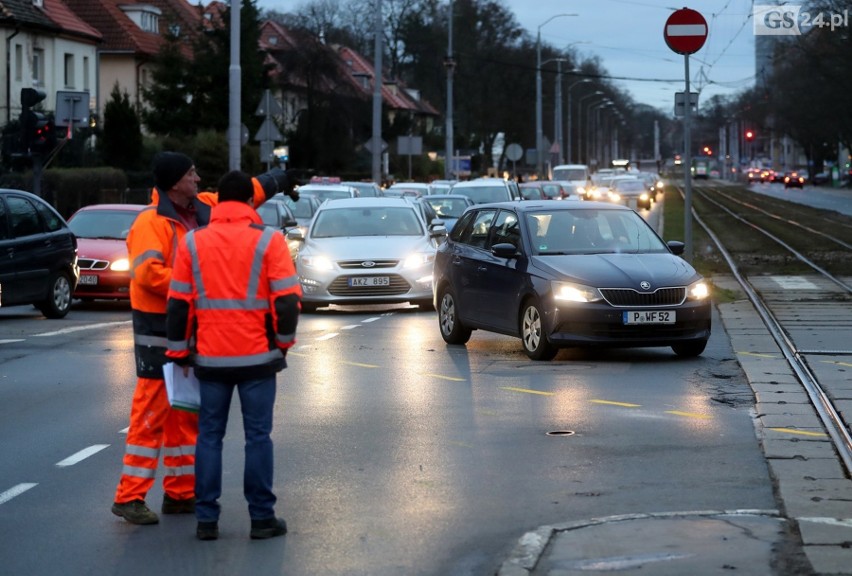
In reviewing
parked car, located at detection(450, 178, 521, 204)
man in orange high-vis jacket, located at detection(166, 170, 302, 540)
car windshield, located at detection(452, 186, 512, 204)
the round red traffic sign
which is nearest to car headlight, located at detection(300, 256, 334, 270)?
the round red traffic sign

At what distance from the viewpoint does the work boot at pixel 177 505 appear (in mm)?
7836

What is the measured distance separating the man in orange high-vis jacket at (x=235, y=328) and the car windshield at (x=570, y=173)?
232 feet

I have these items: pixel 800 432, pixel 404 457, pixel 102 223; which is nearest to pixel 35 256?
pixel 102 223

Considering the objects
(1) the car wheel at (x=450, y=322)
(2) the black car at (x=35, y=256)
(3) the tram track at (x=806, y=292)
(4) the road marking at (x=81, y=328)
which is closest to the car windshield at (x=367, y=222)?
(2) the black car at (x=35, y=256)

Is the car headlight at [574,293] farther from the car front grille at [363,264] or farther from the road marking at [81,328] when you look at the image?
the car front grille at [363,264]

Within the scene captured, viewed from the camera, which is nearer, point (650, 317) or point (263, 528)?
point (263, 528)

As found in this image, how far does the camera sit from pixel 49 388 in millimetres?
13047

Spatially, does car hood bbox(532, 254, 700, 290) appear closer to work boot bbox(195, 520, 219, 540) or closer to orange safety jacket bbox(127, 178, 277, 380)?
orange safety jacket bbox(127, 178, 277, 380)

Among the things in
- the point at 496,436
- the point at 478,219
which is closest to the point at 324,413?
the point at 496,436

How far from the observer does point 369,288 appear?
21.2 metres

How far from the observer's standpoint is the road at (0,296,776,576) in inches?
278

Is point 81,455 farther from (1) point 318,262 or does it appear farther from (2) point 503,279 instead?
(1) point 318,262

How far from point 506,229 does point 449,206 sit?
52.5ft

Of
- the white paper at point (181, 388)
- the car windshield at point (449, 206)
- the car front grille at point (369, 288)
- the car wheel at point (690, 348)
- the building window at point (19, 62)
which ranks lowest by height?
the car wheel at point (690, 348)
